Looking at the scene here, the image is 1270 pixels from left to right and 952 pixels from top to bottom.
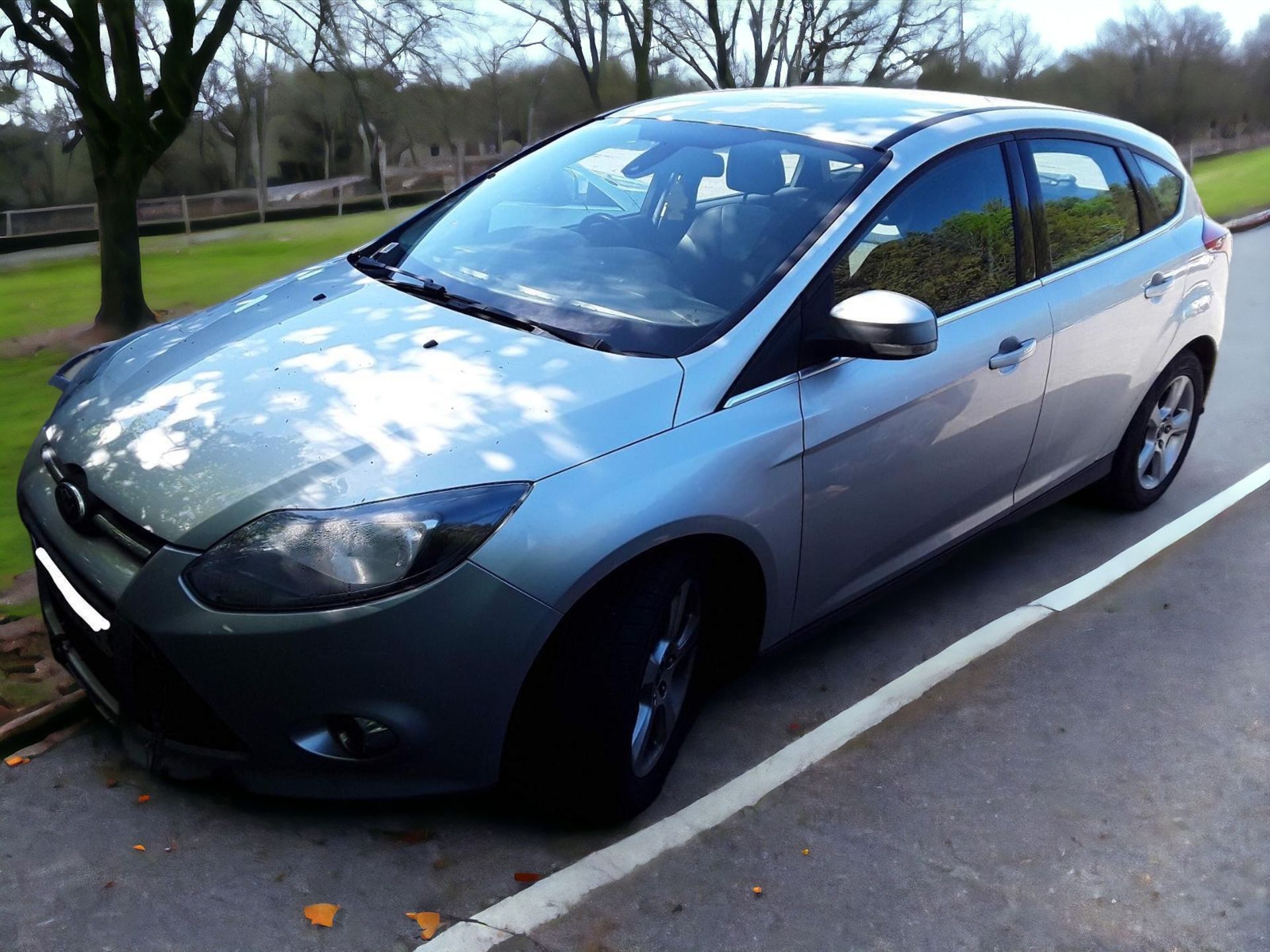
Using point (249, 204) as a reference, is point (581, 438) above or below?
below

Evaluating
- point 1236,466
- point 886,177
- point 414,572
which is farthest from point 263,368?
point 1236,466

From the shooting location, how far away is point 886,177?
3.94 metres

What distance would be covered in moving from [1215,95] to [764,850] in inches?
1351

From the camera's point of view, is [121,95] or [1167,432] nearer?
[1167,432]

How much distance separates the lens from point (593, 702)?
3062 mm

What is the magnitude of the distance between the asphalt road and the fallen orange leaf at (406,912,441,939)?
0.03 m

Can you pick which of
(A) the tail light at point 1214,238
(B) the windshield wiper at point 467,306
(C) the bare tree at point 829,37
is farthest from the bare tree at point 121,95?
(C) the bare tree at point 829,37

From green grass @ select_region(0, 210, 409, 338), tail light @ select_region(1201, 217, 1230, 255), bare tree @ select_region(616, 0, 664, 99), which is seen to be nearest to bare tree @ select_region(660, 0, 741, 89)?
A: bare tree @ select_region(616, 0, 664, 99)

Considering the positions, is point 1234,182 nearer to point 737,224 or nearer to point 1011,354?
point 1011,354

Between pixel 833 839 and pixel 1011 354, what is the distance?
1.75 metres

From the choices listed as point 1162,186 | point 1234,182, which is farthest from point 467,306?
point 1234,182

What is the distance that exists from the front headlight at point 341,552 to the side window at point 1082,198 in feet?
8.78

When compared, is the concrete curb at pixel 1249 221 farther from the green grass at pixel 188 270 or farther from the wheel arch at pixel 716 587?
the wheel arch at pixel 716 587

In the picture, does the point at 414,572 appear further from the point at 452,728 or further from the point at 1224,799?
the point at 1224,799
